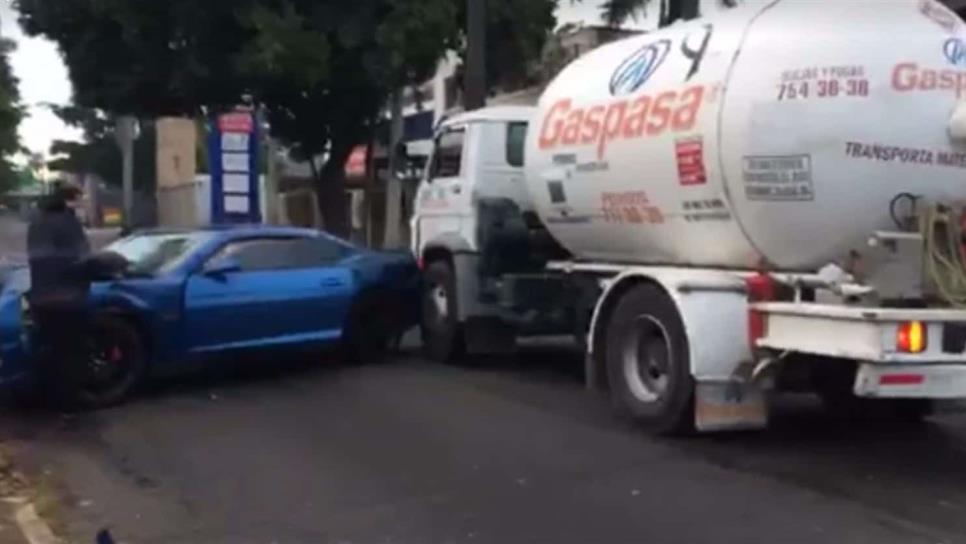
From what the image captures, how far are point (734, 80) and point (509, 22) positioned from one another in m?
17.6

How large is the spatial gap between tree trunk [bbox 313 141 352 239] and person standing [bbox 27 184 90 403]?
58.9ft

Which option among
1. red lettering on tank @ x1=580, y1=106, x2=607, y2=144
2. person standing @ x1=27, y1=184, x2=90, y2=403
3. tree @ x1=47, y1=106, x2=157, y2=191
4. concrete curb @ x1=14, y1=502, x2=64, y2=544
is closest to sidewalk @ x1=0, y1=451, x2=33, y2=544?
concrete curb @ x1=14, y1=502, x2=64, y2=544

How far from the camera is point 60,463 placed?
9797 millimetres

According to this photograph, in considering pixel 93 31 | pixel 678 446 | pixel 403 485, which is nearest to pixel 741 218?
pixel 678 446

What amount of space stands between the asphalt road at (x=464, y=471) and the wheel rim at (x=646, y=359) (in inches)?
12.1

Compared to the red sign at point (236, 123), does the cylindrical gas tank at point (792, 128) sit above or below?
below

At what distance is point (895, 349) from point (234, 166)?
18.3m

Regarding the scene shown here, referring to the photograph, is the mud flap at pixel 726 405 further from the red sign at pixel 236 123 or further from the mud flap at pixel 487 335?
the red sign at pixel 236 123

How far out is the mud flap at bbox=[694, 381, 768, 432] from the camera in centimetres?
961

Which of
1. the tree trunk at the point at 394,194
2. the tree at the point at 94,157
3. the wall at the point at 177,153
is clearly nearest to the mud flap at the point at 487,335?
the tree trunk at the point at 394,194

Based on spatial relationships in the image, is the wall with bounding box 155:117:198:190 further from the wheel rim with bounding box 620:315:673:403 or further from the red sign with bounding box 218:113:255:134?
the wheel rim with bounding box 620:315:673:403

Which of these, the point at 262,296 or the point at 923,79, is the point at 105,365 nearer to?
the point at 262,296

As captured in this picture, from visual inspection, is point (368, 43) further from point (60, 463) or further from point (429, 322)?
point (60, 463)

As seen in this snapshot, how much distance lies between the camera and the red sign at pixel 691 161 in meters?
9.77
